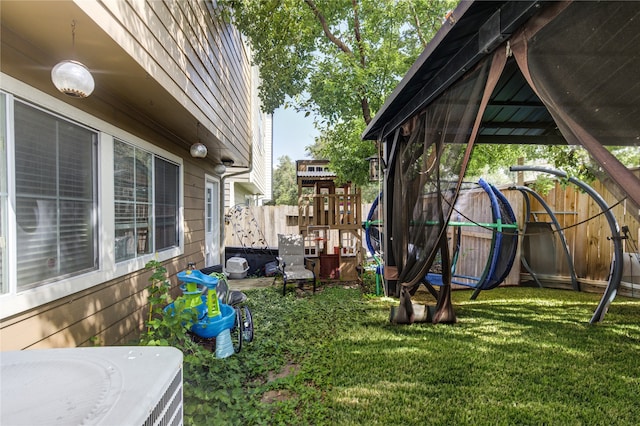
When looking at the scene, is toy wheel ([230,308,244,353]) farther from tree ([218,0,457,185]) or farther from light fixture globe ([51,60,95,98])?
tree ([218,0,457,185])

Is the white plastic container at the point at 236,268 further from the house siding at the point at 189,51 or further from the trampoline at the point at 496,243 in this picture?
the trampoline at the point at 496,243

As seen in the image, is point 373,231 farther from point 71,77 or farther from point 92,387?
point 92,387

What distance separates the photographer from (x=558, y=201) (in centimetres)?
560

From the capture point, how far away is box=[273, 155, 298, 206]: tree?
91.6 ft

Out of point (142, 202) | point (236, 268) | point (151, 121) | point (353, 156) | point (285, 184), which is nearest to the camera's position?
point (142, 202)

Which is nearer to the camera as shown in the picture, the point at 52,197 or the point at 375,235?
the point at 52,197

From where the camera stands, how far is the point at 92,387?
2.56 ft

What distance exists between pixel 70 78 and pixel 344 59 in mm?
5332

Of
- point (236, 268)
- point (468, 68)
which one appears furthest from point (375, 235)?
point (468, 68)

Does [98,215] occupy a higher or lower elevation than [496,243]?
higher

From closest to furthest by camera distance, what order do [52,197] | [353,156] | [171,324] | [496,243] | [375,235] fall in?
[52,197] < [171,324] < [496,243] < [353,156] < [375,235]

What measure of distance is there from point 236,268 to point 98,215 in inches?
167

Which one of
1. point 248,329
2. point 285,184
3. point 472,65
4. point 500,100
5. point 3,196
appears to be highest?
point 285,184

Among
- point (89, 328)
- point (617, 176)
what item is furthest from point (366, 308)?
point (617, 176)
